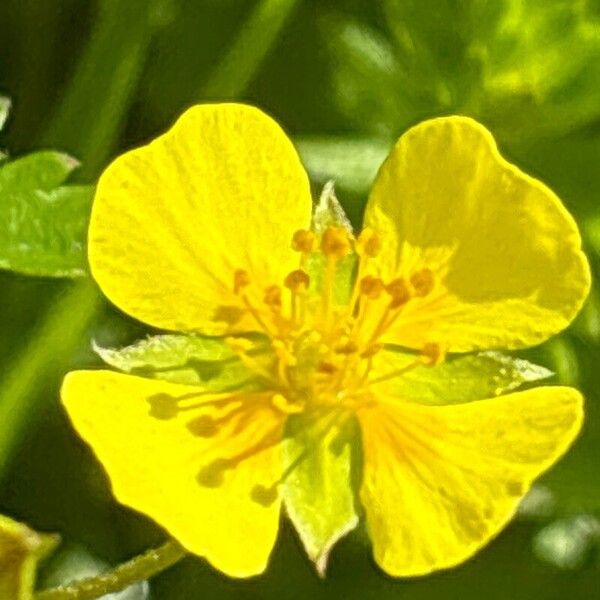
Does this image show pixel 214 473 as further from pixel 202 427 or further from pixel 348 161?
pixel 348 161

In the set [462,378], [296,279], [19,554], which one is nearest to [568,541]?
[462,378]

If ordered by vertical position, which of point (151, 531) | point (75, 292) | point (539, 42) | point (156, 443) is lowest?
point (151, 531)

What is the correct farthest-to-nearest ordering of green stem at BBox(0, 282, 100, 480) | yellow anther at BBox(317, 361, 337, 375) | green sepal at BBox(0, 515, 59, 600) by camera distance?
green stem at BBox(0, 282, 100, 480)
yellow anther at BBox(317, 361, 337, 375)
green sepal at BBox(0, 515, 59, 600)

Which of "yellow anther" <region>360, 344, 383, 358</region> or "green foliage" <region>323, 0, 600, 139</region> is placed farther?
"green foliage" <region>323, 0, 600, 139</region>

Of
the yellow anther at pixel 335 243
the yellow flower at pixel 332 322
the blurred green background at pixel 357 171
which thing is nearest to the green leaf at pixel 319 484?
the yellow flower at pixel 332 322

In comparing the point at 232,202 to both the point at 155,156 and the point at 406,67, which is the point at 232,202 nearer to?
the point at 155,156

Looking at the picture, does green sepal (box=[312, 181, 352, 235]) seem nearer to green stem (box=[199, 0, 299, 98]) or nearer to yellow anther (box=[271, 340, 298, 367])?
yellow anther (box=[271, 340, 298, 367])

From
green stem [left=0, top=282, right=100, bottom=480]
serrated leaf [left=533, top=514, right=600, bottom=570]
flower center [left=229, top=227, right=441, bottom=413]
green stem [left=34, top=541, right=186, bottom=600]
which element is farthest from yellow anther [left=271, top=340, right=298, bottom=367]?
serrated leaf [left=533, top=514, right=600, bottom=570]

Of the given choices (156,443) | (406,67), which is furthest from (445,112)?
(156,443)
